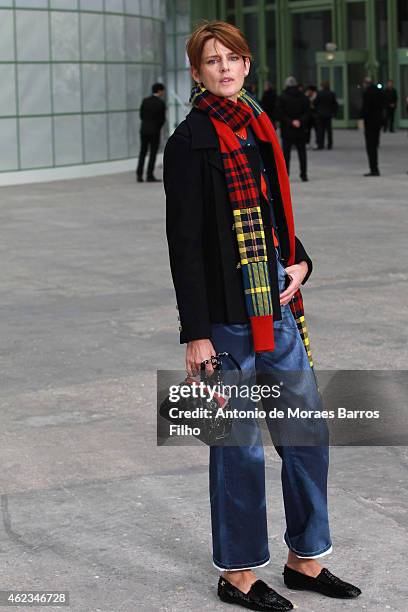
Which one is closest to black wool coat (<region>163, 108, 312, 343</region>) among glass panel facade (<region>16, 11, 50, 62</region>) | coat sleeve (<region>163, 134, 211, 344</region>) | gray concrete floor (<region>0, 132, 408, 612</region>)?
coat sleeve (<region>163, 134, 211, 344</region>)

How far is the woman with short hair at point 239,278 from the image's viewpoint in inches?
161

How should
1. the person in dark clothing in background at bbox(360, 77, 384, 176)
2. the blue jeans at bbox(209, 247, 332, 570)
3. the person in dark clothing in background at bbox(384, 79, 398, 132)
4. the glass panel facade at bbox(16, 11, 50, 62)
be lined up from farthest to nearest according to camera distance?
the person in dark clothing in background at bbox(384, 79, 398, 132) < the glass panel facade at bbox(16, 11, 50, 62) < the person in dark clothing in background at bbox(360, 77, 384, 176) < the blue jeans at bbox(209, 247, 332, 570)

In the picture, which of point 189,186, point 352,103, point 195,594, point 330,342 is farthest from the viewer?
point 352,103

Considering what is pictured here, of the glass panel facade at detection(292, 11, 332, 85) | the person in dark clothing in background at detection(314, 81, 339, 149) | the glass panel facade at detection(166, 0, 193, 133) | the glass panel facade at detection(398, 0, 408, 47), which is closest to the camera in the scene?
the person in dark clothing in background at detection(314, 81, 339, 149)

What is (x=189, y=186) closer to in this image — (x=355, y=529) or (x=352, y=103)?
(x=355, y=529)

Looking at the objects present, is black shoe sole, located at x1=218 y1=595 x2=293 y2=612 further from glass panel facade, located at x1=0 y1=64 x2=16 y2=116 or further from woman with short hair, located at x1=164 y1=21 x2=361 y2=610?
glass panel facade, located at x1=0 y1=64 x2=16 y2=116

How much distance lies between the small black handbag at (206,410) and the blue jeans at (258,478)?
7 cm

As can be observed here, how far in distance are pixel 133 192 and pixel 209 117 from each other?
1836 cm

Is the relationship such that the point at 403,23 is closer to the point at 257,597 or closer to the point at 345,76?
the point at 345,76

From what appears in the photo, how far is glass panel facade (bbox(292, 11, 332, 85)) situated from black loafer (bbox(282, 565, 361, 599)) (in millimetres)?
45369

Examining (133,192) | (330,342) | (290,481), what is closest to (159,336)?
(330,342)

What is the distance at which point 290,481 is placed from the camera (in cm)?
427

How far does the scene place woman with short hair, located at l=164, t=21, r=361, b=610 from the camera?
4.09 m

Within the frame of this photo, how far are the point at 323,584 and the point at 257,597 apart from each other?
0.24 meters
